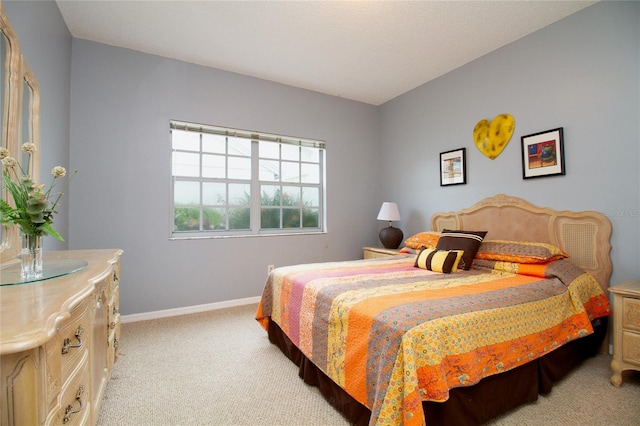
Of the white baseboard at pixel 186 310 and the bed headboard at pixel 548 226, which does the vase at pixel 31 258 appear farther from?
the bed headboard at pixel 548 226

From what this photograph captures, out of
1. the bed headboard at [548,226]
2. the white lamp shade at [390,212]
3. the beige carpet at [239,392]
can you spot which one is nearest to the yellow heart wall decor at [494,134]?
the bed headboard at [548,226]

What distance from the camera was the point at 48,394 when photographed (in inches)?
29.4

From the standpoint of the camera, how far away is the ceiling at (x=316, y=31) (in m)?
2.35

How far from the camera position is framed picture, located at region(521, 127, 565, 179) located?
99.7 inches

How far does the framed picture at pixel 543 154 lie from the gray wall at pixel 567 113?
55 mm

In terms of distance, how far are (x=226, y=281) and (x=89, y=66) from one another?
259 centimetres

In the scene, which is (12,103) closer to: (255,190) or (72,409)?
(72,409)

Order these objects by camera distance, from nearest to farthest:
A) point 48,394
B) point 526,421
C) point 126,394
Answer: point 48,394, point 526,421, point 126,394

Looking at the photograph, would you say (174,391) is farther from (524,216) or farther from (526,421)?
(524,216)

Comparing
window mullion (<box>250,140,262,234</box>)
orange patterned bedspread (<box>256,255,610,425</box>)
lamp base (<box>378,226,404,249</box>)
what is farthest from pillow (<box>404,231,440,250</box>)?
window mullion (<box>250,140,262,234</box>)

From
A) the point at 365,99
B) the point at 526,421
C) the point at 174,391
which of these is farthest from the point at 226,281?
the point at 365,99

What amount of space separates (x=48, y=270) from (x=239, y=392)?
4.08 ft

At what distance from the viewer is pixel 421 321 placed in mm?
1306

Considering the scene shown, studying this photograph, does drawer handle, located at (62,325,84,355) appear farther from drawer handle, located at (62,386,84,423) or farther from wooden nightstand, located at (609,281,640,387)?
wooden nightstand, located at (609,281,640,387)
